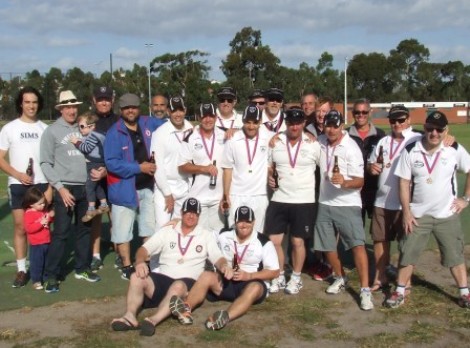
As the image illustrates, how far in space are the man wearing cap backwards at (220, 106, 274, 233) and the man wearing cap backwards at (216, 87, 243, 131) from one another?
63 centimetres

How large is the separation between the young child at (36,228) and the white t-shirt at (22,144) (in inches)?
9.0

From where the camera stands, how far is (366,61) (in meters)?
89.2

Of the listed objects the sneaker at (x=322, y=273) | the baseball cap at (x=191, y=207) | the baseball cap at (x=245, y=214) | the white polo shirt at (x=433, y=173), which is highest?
the white polo shirt at (x=433, y=173)

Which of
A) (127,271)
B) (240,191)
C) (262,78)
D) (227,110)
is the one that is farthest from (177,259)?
(262,78)

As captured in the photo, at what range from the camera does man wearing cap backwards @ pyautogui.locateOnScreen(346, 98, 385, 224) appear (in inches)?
270

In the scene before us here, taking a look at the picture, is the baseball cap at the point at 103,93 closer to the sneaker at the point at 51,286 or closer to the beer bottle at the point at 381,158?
the sneaker at the point at 51,286

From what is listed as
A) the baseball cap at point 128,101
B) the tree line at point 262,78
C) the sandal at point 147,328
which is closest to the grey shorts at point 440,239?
the sandal at point 147,328

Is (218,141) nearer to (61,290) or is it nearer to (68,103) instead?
(68,103)

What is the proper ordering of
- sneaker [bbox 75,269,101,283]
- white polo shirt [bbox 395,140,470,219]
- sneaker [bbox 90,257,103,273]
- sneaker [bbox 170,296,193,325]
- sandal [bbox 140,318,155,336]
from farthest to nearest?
sneaker [bbox 90,257,103,273], sneaker [bbox 75,269,101,283], white polo shirt [bbox 395,140,470,219], sneaker [bbox 170,296,193,325], sandal [bbox 140,318,155,336]

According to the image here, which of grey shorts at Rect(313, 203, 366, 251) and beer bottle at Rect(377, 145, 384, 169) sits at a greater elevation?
beer bottle at Rect(377, 145, 384, 169)

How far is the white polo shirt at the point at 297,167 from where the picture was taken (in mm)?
6562

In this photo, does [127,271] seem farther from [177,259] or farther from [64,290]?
[177,259]

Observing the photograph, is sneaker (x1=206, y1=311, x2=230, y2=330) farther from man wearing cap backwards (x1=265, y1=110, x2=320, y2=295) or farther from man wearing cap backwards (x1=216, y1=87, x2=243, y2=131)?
man wearing cap backwards (x1=216, y1=87, x2=243, y2=131)

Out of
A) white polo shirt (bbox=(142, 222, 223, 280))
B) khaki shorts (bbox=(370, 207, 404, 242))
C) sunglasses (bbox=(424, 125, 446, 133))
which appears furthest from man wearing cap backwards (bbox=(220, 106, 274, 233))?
sunglasses (bbox=(424, 125, 446, 133))
